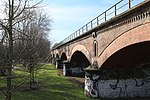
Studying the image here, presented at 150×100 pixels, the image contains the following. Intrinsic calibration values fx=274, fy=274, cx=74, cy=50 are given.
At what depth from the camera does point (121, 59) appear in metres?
19.8

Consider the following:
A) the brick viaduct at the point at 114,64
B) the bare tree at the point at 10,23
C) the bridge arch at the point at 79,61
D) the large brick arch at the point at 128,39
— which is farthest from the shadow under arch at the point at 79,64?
the bare tree at the point at 10,23

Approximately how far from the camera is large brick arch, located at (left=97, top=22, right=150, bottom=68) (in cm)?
1286

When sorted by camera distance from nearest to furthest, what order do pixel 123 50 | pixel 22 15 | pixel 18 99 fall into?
pixel 22 15
pixel 123 50
pixel 18 99

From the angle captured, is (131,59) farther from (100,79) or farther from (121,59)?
(100,79)

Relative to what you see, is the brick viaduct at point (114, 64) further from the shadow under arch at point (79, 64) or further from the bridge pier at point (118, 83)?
the shadow under arch at point (79, 64)

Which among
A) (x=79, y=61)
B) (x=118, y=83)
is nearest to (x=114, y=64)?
(x=118, y=83)

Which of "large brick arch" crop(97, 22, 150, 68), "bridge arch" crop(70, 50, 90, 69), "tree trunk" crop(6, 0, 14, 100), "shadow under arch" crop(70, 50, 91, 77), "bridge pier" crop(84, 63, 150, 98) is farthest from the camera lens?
"shadow under arch" crop(70, 50, 91, 77)

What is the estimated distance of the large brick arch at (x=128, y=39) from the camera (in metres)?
12.9

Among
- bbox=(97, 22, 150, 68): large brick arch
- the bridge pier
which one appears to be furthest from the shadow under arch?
bbox=(97, 22, 150, 68): large brick arch

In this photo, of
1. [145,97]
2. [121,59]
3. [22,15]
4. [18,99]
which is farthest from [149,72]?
[22,15]

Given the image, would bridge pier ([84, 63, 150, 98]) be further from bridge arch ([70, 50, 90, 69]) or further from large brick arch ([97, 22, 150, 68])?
bridge arch ([70, 50, 90, 69])

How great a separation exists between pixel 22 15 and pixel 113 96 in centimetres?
1073

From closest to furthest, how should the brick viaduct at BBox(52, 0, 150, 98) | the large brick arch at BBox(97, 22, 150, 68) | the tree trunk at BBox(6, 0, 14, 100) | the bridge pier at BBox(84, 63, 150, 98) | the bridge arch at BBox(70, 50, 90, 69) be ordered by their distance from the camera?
the tree trunk at BBox(6, 0, 14, 100)
the large brick arch at BBox(97, 22, 150, 68)
the brick viaduct at BBox(52, 0, 150, 98)
the bridge pier at BBox(84, 63, 150, 98)
the bridge arch at BBox(70, 50, 90, 69)

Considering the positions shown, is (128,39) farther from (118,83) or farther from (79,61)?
(79,61)
